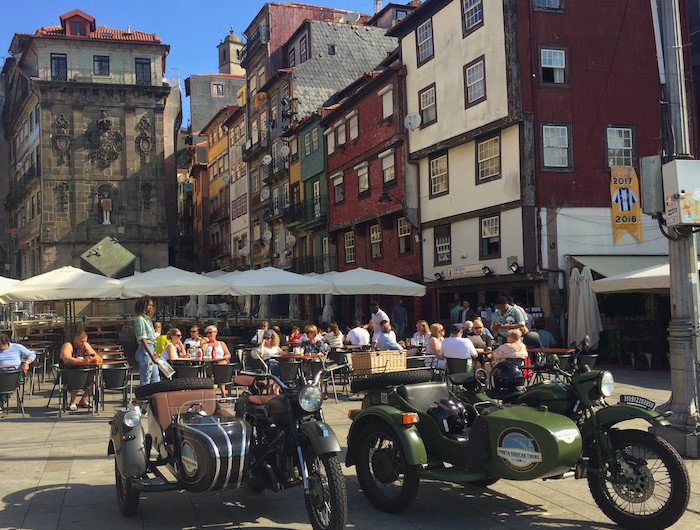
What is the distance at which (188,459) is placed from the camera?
5805mm

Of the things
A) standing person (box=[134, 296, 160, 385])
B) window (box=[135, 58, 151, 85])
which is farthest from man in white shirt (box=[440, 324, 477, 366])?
window (box=[135, 58, 151, 85])

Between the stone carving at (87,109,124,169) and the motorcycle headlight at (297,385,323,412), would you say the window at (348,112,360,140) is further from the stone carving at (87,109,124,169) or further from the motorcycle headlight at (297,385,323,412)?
the motorcycle headlight at (297,385,323,412)

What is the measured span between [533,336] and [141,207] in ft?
153

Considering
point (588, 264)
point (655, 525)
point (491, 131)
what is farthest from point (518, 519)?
point (491, 131)

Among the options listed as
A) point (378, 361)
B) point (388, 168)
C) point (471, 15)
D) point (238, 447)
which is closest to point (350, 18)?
point (388, 168)

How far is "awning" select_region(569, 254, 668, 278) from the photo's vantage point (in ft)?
72.5

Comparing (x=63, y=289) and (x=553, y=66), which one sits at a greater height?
(x=553, y=66)

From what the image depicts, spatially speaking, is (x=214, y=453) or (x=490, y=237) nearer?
(x=214, y=453)

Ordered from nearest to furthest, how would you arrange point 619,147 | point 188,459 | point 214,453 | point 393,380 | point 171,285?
point 214,453 → point 188,459 → point 393,380 → point 171,285 → point 619,147

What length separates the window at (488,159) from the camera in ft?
79.3

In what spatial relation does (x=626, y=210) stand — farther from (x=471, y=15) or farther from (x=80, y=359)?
(x=80, y=359)

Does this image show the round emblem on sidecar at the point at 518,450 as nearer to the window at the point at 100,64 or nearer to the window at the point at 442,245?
the window at the point at 442,245

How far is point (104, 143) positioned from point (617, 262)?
36524 mm

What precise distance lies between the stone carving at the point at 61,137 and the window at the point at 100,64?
362 centimetres
